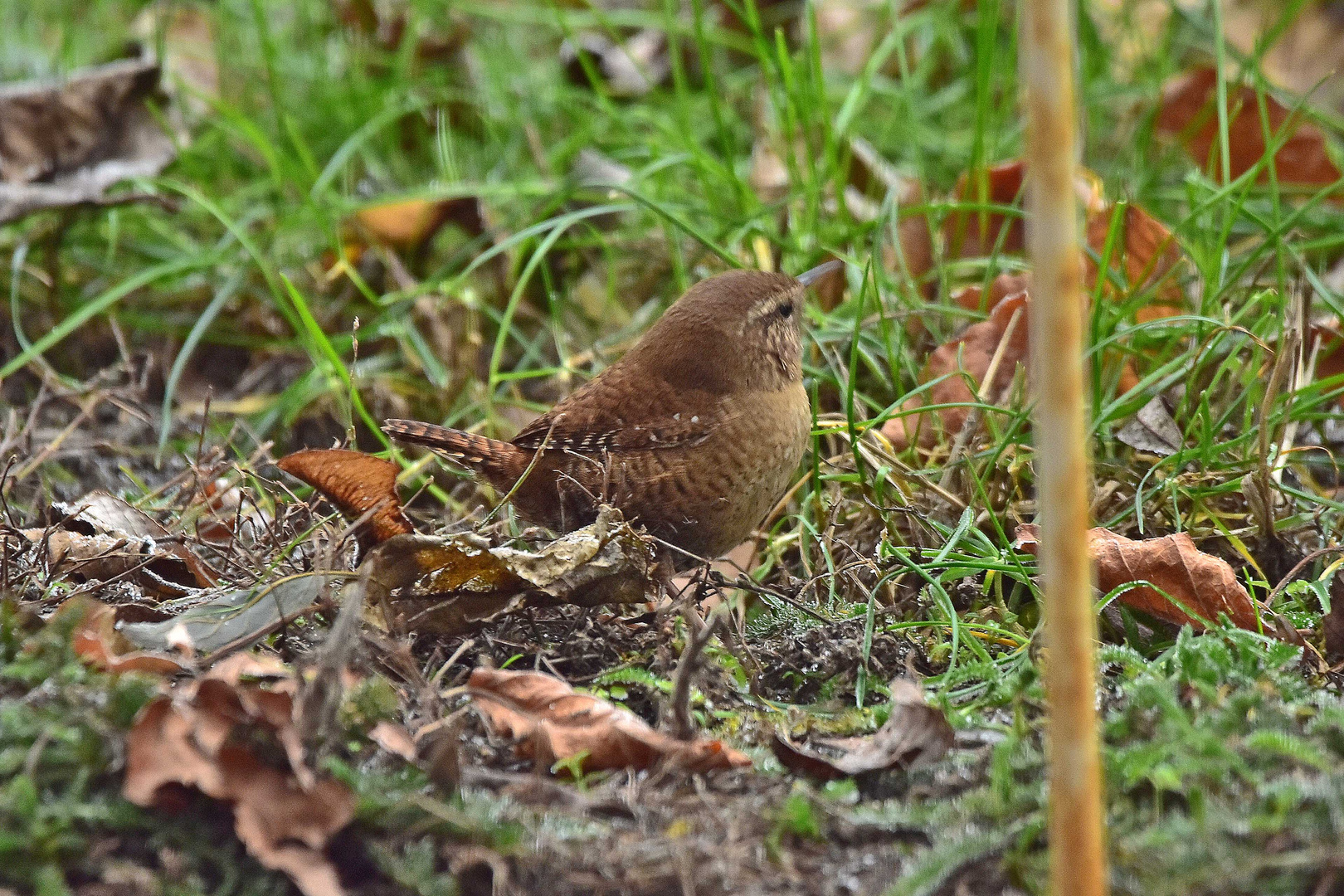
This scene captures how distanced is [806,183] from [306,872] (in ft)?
9.92

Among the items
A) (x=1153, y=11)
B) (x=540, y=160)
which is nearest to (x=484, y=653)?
(x=540, y=160)

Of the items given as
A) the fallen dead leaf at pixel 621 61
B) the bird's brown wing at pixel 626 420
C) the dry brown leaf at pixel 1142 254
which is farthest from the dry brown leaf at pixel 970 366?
the fallen dead leaf at pixel 621 61

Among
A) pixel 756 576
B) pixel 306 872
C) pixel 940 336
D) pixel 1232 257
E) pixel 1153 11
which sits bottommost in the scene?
pixel 756 576

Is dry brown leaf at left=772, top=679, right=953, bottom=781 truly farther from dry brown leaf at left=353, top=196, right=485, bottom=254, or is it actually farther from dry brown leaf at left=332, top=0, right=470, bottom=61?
dry brown leaf at left=332, top=0, right=470, bottom=61

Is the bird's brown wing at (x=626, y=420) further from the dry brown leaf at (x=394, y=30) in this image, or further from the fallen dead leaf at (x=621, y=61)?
the dry brown leaf at (x=394, y=30)

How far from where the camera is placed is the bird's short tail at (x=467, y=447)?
3.09m

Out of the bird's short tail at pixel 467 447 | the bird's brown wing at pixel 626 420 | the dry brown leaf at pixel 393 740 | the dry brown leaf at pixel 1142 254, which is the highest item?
the dry brown leaf at pixel 1142 254

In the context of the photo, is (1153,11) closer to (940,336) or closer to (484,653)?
(940,336)

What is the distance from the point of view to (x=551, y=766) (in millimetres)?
2150

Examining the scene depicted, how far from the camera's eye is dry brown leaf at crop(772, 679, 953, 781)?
2.12 m

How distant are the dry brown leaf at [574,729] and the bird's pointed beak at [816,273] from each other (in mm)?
1752

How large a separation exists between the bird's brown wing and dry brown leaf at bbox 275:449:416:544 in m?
0.54

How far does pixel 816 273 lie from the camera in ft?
12.4

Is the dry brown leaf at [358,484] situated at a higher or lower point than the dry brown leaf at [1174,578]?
lower
